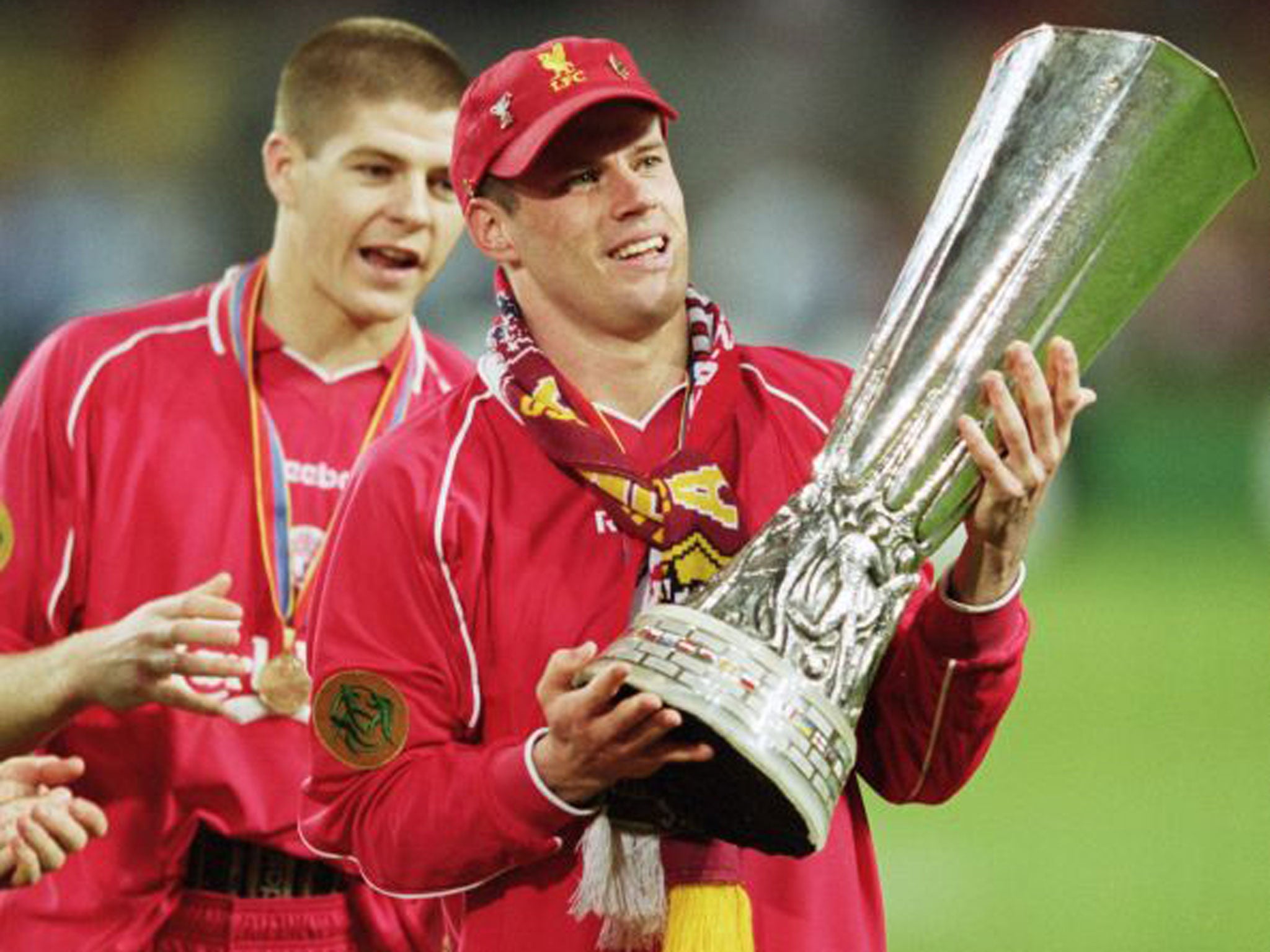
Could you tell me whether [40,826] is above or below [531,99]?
below

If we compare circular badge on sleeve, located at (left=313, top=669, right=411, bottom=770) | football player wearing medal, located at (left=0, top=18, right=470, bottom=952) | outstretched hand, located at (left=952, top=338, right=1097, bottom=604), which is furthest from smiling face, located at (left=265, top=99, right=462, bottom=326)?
outstretched hand, located at (left=952, top=338, right=1097, bottom=604)

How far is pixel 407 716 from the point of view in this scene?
2.56 m

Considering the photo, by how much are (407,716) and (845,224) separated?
10.2 metres

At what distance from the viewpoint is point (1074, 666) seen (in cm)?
1007

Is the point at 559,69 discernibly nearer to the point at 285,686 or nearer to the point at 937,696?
A: the point at 937,696

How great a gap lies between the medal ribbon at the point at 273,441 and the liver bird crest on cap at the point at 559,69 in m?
0.94

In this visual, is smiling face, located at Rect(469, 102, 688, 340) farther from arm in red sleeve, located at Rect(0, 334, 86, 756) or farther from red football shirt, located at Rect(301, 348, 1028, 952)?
arm in red sleeve, located at Rect(0, 334, 86, 756)

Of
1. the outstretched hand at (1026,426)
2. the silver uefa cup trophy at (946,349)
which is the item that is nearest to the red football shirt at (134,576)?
the silver uefa cup trophy at (946,349)

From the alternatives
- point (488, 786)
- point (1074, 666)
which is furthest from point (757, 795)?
point (1074, 666)

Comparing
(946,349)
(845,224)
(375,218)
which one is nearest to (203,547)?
(375,218)

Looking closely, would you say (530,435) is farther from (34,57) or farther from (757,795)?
(34,57)

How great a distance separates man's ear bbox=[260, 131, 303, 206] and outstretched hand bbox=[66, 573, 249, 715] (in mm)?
949

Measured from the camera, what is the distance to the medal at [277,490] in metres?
3.50

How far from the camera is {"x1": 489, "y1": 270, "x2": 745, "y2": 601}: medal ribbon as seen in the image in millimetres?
2557
